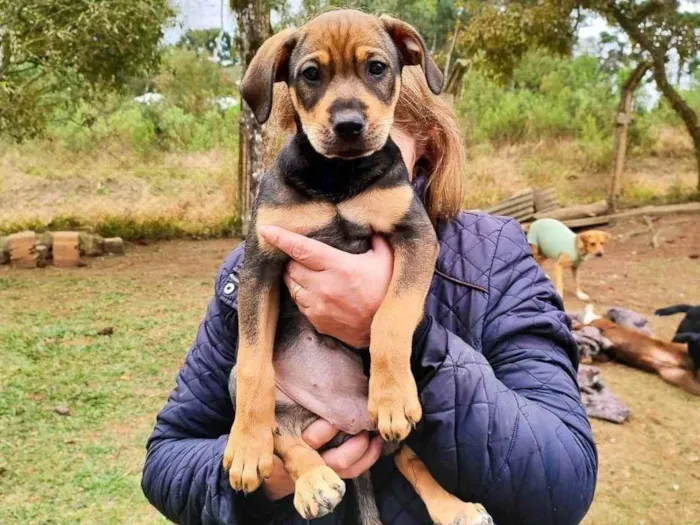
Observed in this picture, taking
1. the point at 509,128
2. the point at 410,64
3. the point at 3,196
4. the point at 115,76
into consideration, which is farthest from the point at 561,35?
the point at 410,64

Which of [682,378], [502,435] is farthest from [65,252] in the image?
[502,435]

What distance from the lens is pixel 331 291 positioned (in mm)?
1649

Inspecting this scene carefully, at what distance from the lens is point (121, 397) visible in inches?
220

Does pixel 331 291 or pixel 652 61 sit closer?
pixel 331 291

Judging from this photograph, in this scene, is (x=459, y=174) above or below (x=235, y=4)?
below

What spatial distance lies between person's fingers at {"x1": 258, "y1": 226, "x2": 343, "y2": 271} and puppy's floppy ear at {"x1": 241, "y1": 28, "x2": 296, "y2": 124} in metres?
0.35

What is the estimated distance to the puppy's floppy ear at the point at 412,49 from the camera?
1949mm

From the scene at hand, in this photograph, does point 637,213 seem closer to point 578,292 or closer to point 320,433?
point 578,292

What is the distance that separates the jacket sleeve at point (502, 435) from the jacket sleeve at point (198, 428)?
0.48 meters

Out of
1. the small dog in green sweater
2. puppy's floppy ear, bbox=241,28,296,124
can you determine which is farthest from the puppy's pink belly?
the small dog in green sweater

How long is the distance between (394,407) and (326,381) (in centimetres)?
25

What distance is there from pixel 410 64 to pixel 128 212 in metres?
10.5

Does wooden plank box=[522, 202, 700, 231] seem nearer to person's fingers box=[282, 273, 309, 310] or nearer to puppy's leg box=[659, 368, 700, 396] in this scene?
puppy's leg box=[659, 368, 700, 396]

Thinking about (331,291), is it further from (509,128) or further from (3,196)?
(509,128)
